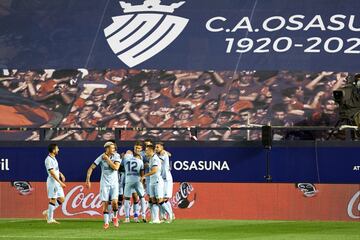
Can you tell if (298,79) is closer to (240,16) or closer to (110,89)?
(240,16)

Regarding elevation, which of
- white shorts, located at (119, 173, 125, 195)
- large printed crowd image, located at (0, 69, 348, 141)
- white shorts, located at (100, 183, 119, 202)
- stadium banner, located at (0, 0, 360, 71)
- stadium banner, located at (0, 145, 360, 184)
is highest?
stadium banner, located at (0, 0, 360, 71)

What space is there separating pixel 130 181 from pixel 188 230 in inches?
146

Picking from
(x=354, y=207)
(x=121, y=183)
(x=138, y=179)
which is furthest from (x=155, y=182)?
(x=354, y=207)

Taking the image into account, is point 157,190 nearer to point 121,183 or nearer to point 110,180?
point 110,180

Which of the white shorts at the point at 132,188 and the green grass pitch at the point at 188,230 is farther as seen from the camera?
the white shorts at the point at 132,188

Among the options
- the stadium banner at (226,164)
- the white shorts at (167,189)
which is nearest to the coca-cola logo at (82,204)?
the stadium banner at (226,164)

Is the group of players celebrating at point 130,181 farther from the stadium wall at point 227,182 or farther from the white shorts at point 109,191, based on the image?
the stadium wall at point 227,182

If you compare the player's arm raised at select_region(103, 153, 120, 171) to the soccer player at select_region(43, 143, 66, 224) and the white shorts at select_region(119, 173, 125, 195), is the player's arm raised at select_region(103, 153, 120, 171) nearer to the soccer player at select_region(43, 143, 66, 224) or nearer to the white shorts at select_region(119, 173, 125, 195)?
the soccer player at select_region(43, 143, 66, 224)

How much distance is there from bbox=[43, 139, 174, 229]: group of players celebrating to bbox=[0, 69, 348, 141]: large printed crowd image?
3694 mm

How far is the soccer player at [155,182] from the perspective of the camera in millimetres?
25984

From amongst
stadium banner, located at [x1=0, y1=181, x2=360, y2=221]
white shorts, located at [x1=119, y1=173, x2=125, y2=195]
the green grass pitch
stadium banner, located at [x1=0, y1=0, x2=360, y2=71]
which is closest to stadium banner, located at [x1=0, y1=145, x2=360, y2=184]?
stadium banner, located at [x1=0, y1=181, x2=360, y2=221]

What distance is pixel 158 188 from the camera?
85.9ft

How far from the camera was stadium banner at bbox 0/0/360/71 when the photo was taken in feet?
110

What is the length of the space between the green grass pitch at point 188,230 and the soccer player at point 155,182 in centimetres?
60
